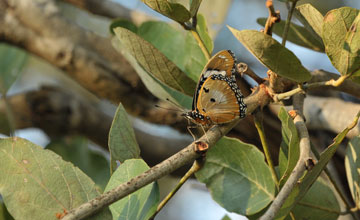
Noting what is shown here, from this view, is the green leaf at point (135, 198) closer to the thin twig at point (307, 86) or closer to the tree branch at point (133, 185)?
the tree branch at point (133, 185)

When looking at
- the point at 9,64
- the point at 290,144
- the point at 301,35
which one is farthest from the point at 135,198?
the point at 9,64

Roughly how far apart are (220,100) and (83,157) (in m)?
0.59

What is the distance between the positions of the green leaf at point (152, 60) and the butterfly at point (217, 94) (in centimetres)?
3

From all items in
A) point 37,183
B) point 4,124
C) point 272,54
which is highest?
point 272,54

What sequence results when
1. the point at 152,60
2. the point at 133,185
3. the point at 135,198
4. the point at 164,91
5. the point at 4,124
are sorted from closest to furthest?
the point at 133,185, the point at 135,198, the point at 152,60, the point at 164,91, the point at 4,124

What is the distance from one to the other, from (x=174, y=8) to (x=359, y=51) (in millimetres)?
227

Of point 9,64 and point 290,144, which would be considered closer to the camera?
point 290,144

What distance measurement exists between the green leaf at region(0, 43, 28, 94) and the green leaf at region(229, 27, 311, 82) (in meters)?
0.77

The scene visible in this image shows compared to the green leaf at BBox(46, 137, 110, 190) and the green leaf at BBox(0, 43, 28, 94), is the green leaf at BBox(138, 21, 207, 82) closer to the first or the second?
the green leaf at BBox(46, 137, 110, 190)

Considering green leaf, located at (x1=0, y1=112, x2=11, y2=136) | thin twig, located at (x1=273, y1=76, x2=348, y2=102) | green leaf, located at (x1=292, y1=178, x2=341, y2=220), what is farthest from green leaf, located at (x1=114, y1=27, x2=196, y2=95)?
green leaf, located at (x1=0, y1=112, x2=11, y2=136)

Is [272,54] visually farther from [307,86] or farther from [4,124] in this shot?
[4,124]

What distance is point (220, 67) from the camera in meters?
0.70

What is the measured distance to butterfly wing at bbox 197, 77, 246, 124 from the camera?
2.15ft

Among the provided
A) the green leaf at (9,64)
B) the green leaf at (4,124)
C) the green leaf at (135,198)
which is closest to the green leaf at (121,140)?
the green leaf at (135,198)
